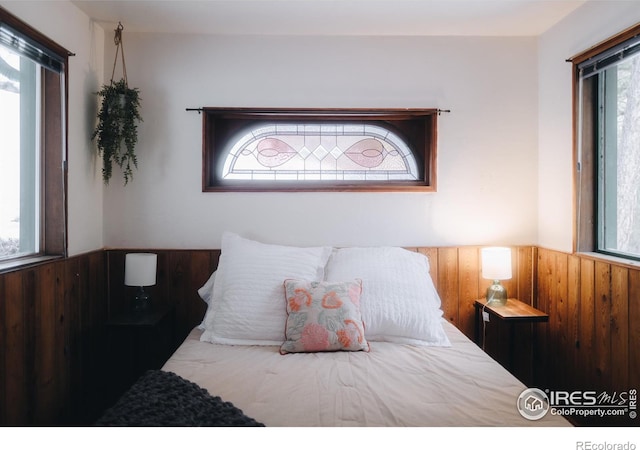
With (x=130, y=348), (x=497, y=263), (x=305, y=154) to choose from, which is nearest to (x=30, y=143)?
(x=130, y=348)

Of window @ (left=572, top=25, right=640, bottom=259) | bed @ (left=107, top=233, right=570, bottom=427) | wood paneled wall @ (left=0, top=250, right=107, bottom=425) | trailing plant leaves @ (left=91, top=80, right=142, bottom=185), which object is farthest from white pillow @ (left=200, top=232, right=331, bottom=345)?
window @ (left=572, top=25, right=640, bottom=259)

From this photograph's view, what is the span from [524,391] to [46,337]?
227cm

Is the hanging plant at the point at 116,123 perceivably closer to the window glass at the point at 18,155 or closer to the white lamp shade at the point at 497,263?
the window glass at the point at 18,155

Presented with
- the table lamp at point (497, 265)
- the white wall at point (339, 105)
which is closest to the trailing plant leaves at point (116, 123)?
the white wall at point (339, 105)

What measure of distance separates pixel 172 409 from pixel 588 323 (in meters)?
2.25

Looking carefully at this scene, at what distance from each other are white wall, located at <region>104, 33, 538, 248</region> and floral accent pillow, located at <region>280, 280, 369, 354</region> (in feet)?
2.33

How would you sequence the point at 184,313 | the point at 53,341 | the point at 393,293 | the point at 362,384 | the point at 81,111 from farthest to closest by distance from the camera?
the point at 184,313 → the point at 81,111 → the point at 393,293 → the point at 53,341 → the point at 362,384

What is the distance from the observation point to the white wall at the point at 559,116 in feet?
7.59

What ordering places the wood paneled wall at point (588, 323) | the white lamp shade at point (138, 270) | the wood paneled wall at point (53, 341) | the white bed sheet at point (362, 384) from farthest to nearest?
the white lamp shade at point (138, 270), the wood paneled wall at point (588, 323), the wood paneled wall at point (53, 341), the white bed sheet at point (362, 384)

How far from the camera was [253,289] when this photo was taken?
2211 mm

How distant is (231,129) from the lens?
2840 millimetres

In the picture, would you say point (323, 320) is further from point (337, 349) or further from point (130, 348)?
Answer: point (130, 348)

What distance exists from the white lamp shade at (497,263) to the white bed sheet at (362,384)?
637mm
